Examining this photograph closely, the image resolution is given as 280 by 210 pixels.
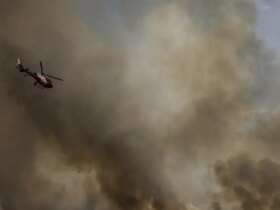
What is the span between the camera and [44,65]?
77250mm

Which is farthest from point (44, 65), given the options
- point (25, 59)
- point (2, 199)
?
point (2, 199)

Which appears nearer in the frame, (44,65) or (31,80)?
(44,65)

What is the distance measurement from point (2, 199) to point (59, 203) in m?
10.4

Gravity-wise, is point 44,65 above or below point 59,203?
above

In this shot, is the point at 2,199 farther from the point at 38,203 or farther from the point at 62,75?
the point at 62,75

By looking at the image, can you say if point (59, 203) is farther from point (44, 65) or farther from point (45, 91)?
point (44, 65)

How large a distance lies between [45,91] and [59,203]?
2039 centimetres

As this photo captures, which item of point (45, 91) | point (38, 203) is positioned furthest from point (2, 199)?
point (45, 91)

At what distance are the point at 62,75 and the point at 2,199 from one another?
2335cm

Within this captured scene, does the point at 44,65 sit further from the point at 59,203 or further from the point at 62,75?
the point at 59,203

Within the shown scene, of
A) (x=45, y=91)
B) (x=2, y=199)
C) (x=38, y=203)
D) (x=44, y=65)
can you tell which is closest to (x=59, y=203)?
(x=38, y=203)

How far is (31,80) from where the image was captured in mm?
84250

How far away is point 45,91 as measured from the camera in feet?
272

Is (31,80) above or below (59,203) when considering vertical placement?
above
